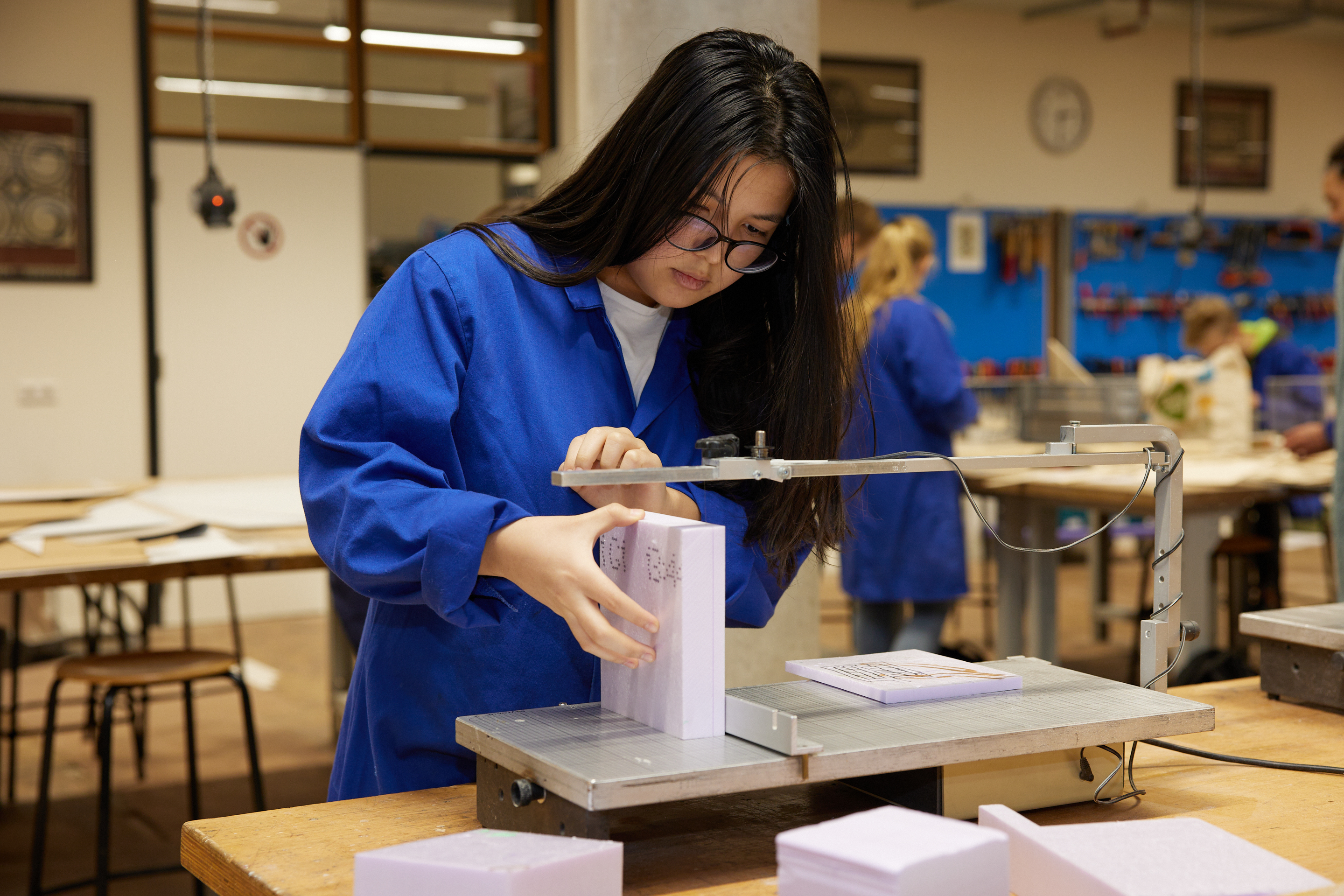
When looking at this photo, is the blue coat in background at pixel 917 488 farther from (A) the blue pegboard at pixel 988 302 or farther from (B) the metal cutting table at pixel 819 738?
(A) the blue pegboard at pixel 988 302

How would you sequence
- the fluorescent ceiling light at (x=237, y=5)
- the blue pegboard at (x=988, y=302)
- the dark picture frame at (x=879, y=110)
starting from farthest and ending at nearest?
the blue pegboard at (x=988, y=302), the dark picture frame at (x=879, y=110), the fluorescent ceiling light at (x=237, y=5)

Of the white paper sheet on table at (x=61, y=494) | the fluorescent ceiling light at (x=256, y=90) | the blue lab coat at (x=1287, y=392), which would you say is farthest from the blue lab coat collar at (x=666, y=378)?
the fluorescent ceiling light at (x=256, y=90)

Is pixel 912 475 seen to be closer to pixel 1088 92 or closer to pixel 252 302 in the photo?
pixel 252 302

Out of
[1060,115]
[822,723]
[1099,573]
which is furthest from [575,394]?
[1060,115]

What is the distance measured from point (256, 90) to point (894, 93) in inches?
144

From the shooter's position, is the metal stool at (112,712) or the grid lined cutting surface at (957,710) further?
the metal stool at (112,712)

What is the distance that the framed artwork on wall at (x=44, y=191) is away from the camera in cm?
562

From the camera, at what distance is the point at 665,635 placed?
1055 millimetres

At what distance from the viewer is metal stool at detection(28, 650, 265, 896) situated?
8.27ft

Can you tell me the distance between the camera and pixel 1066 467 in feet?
3.90

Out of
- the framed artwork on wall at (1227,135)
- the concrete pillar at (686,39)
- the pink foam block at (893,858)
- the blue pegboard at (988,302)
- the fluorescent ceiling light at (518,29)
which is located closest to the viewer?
the pink foam block at (893,858)

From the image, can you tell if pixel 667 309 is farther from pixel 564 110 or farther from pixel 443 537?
pixel 564 110

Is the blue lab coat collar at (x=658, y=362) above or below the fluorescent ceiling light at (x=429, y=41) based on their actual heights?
below

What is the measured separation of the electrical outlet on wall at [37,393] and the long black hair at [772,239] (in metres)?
5.10
